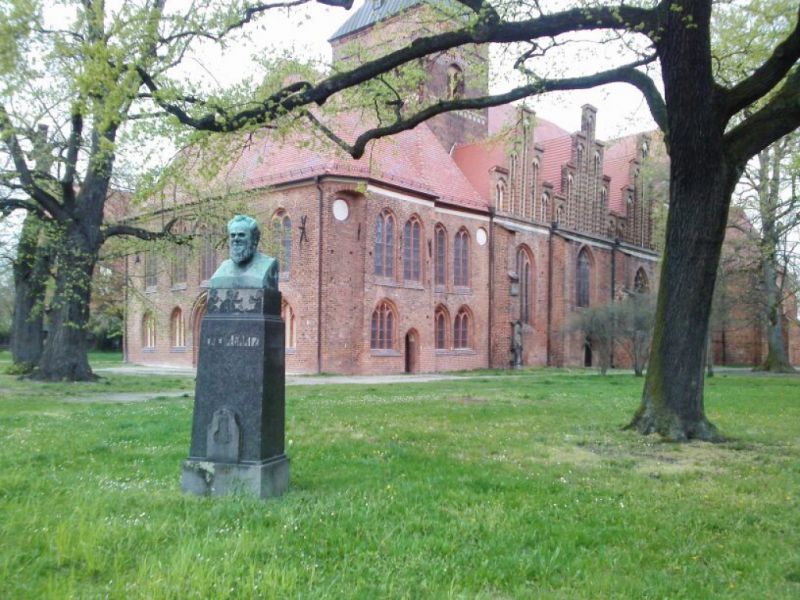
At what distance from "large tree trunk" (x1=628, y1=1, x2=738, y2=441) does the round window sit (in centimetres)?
1877

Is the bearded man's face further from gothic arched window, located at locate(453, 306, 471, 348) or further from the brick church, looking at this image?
gothic arched window, located at locate(453, 306, 471, 348)

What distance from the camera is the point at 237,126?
31.2 ft

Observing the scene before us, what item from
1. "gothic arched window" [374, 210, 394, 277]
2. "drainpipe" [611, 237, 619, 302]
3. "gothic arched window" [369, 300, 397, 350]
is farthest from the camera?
"drainpipe" [611, 237, 619, 302]

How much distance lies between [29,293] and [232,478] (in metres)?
20.6

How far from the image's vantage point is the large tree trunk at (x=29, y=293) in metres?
21.7

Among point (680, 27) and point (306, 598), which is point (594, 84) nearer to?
point (680, 27)

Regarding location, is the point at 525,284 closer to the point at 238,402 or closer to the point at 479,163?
the point at 479,163

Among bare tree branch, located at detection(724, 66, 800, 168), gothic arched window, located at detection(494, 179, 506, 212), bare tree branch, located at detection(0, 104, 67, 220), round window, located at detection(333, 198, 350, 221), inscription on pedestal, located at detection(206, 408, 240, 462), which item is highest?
gothic arched window, located at detection(494, 179, 506, 212)

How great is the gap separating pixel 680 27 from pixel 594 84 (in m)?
1.58

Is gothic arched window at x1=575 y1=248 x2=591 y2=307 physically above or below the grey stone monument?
above

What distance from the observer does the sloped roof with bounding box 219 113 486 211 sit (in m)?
26.9

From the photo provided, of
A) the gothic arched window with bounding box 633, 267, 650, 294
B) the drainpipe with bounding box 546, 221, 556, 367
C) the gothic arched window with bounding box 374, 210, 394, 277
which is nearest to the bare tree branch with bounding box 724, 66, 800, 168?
the gothic arched window with bounding box 374, 210, 394, 277

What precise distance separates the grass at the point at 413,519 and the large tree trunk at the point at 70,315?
10722mm

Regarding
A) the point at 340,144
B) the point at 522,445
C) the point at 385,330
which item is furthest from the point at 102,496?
the point at 385,330
